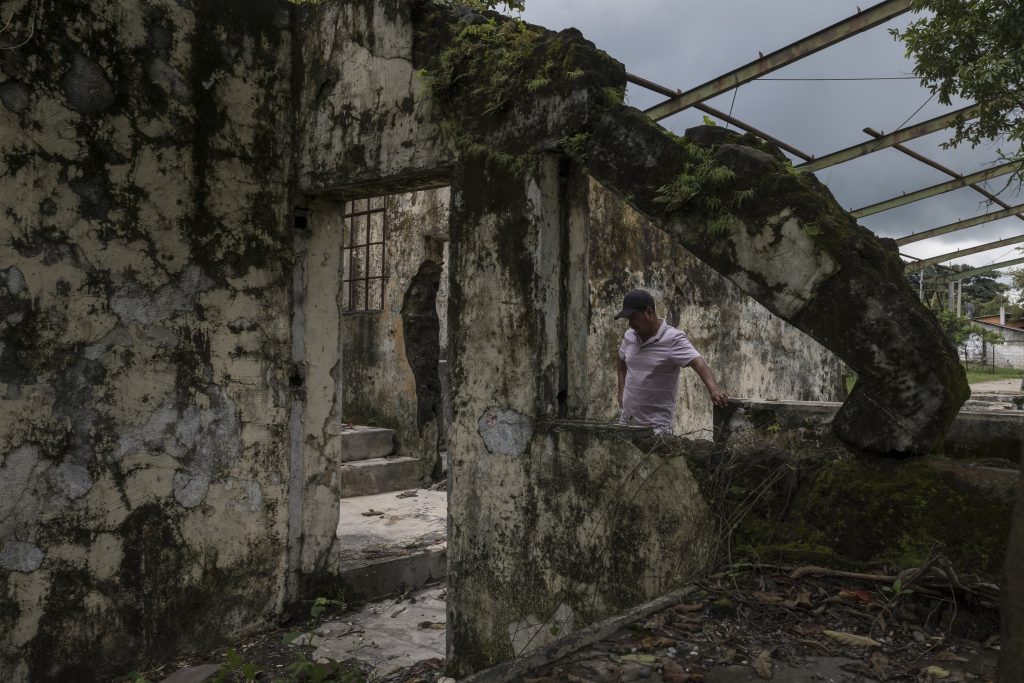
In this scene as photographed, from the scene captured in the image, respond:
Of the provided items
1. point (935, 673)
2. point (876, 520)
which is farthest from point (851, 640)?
point (876, 520)

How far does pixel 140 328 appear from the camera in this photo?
4164 mm

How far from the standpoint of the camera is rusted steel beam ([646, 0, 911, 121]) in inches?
307

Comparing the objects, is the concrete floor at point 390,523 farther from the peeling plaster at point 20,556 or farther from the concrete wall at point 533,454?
the peeling plaster at point 20,556

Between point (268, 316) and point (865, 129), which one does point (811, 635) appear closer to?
point (268, 316)

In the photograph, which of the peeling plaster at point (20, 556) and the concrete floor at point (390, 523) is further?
the concrete floor at point (390, 523)

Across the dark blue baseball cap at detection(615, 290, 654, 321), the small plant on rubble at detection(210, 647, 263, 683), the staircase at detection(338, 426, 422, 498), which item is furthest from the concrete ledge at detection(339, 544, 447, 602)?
the dark blue baseball cap at detection(615, 290, 654, 321)

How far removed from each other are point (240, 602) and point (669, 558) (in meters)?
2.64

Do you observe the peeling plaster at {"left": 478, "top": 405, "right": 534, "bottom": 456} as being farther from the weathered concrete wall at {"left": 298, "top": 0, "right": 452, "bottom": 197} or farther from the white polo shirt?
the weathered concrete wall at {"left": 298, "top": 0, "right": 452, "bottom": 197}

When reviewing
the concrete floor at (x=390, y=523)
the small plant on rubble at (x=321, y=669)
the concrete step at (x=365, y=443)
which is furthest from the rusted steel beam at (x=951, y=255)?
the small plant on rubble at (x=321, y=669)

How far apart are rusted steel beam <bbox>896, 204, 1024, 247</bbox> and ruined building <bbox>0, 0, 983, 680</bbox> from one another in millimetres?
13193

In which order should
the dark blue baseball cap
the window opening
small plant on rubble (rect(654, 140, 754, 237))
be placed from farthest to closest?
the window opening, the dark blue baseball cap, small plant on rubble (rect(654, 140, 754, 237))

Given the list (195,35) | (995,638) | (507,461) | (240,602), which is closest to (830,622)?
(995,638)

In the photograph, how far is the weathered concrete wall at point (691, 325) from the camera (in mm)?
7969

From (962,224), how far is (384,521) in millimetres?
14541
